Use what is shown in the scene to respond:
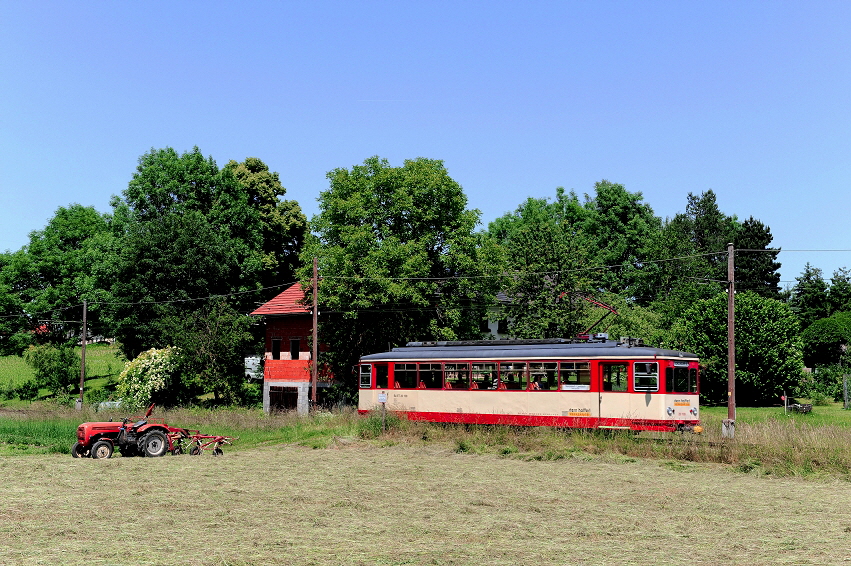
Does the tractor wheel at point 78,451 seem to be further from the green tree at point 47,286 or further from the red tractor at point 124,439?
the green tree at point 47,286

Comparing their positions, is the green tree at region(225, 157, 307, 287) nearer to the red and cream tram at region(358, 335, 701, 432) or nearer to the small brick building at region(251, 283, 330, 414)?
the small brick building at region(251, 283, 330, 414)

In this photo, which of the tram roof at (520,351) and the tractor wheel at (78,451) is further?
the tram roof at (520,351)

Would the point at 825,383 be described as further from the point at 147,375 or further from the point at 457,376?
the point at 147,375

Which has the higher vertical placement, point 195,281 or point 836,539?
point 195,281

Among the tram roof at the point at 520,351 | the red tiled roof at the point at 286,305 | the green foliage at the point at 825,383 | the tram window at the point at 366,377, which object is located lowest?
the green foliage at the point at 825,383

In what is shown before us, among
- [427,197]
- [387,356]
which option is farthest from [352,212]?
[387,356]

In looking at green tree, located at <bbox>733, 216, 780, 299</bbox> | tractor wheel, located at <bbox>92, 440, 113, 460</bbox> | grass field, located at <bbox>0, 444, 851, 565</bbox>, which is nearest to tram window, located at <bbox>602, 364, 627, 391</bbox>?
grass field, located at <bbox>0, 444, 851, 565</bbox>

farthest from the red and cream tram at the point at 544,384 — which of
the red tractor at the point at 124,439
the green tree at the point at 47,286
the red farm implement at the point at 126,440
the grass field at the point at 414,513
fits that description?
the green tree at the point at 47,286

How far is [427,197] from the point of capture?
41906 millimetres

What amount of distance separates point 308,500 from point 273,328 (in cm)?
3529

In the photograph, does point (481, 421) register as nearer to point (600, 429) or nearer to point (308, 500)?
point (600, 429)

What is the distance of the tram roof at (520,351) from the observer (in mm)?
25688

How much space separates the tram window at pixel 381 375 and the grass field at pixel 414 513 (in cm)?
1016

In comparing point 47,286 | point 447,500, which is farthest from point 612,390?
point 47,286
